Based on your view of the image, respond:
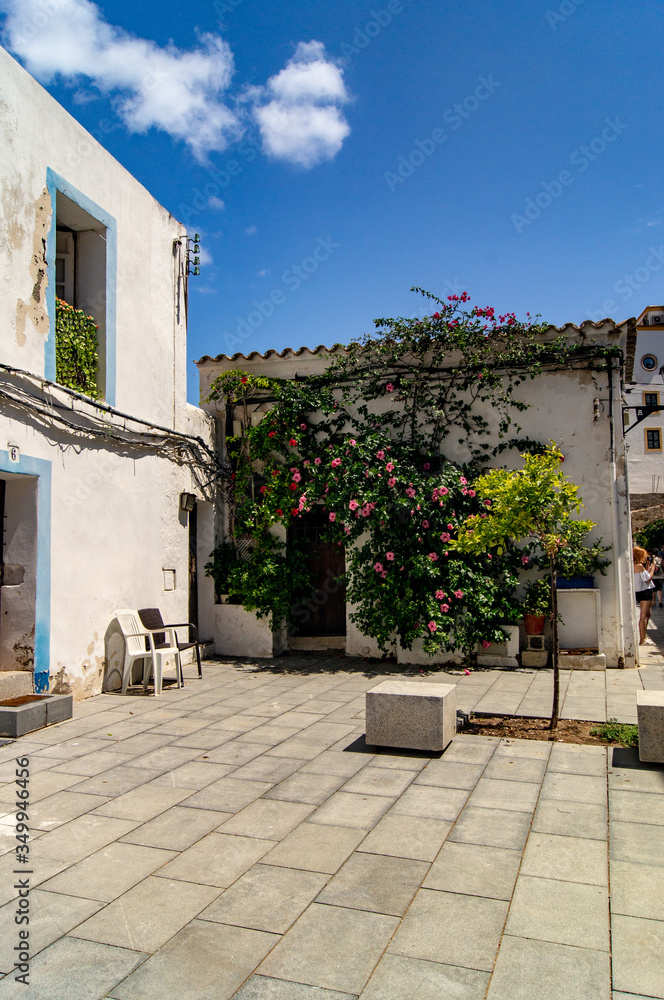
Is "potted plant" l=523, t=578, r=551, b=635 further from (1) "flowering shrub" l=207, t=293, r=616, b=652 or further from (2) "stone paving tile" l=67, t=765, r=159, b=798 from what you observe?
(2) "stone paving tile" l=67, t=765, r=159, b=798

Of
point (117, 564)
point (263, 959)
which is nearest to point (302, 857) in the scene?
point (263, 959)

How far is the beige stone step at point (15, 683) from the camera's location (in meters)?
5.88

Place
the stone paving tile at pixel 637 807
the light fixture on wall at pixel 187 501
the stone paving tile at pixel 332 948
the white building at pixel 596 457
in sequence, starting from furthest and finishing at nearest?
the light fixture on wall at pixel 187 501
the white building at pixel 596 457
the stone paving tile at pixel 637 807
the stone paving tile at pixel 332 948

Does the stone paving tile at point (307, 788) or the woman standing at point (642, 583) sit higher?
the woman standing at point (642, 583)

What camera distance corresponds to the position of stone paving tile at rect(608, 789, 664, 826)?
367 cm

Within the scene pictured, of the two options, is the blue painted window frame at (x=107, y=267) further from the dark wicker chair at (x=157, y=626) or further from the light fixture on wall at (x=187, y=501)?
the dark wicker chair at (x=157, y=626)

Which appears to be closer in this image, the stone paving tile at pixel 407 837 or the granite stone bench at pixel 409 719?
the stone paving tile at pixel 407 837

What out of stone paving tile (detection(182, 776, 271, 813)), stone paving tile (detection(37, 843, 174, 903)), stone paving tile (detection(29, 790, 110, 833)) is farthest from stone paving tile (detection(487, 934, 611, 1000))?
stone paving tile (detection(29, 790, 110, 833))

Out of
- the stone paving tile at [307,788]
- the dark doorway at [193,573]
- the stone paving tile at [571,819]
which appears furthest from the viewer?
the dark doorway at [193,573]

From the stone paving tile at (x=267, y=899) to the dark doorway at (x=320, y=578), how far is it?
684 centimetres

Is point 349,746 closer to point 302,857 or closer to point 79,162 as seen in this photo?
point 302,857

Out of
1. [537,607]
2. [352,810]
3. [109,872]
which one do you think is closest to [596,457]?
[537,607]

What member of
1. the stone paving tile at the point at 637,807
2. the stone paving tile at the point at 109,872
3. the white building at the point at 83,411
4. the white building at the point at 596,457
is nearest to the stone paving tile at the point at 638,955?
the stone paving tile at the point at 637,807

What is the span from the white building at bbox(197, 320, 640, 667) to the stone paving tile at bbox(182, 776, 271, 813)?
201 inches
